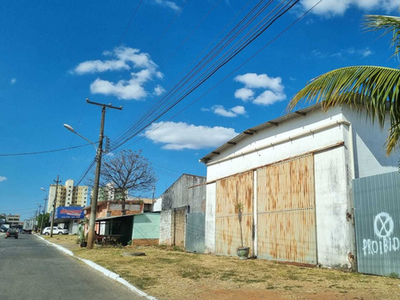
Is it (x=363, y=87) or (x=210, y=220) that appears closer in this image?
(x=363, y=87)

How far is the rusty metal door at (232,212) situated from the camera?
17.8 m

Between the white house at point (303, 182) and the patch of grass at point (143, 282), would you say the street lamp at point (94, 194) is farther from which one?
the patch of grass at point (143, 282)

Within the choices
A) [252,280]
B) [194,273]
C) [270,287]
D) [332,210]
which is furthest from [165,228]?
[270,287]

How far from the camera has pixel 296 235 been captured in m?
14.3

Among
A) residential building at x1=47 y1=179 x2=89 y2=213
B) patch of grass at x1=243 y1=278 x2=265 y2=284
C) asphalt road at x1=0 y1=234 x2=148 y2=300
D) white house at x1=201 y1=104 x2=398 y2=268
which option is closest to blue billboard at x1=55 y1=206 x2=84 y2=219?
residential building at x1=47 y1=179 x2=89 y2=213

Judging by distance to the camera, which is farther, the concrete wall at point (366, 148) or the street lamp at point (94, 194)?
the street lamp at point (94, 194)

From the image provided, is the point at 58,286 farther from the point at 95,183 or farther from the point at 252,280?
the point at 95,183

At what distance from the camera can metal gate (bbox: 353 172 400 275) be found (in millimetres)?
10320

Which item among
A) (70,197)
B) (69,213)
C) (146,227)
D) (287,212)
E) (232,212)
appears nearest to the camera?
(287,212)

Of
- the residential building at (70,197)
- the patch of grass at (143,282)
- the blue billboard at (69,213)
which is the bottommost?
the patch of grass at (143,282)

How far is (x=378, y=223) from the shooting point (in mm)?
10930

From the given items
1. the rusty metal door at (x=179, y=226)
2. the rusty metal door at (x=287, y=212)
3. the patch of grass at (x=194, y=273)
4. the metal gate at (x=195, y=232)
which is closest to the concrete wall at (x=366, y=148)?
the rusty metal door at (x=287, y=212)

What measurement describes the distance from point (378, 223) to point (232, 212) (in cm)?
921

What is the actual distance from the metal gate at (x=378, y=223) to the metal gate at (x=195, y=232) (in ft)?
39.6
